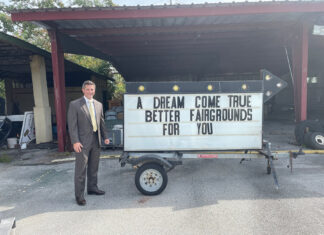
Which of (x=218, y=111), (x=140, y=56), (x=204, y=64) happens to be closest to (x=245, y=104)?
(x=218, y=111)

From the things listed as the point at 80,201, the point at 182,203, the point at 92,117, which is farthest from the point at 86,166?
the point at 182,203

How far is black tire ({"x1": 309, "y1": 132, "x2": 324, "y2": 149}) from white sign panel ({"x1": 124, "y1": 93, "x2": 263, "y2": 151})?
411 centimetres

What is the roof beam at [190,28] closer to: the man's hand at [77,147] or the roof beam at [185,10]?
the roof beam at [185,10]

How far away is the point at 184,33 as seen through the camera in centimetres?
1055

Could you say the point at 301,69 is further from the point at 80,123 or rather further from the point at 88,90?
the point at 80,123

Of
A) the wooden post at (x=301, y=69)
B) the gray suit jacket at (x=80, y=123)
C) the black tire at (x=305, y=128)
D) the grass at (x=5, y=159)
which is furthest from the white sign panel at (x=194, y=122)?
the grass at (x=5, y=159)

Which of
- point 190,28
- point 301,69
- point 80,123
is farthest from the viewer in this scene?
point 190,28

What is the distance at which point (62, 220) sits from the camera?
3.62 meters

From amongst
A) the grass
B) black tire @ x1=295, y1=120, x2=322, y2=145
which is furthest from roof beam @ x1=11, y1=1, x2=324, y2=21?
the grass

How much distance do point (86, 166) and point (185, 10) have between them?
18.4 feet

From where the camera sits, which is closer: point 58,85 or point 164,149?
point 164,149

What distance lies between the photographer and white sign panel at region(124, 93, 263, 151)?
4.51 metres

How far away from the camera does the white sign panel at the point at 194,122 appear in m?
4.51

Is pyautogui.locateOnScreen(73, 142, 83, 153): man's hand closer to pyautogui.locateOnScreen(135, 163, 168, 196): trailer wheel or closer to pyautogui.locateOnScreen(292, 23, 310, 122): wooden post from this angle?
pyautogui.locateOnScreen(135, 163, 168, 196): trailer wheel
